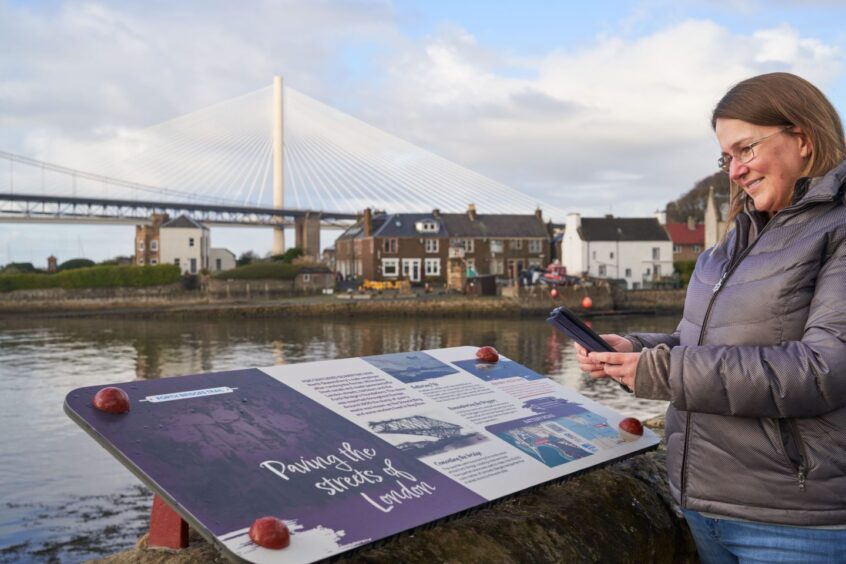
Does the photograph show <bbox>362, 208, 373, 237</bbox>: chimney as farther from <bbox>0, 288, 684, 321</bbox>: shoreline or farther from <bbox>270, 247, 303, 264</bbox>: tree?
<bbox>270, 247, 303, 264</bbox>: tree

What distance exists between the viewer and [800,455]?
203 cm

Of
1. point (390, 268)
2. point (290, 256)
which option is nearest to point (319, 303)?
point (390, 268)

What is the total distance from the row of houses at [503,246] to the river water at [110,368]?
14.4m

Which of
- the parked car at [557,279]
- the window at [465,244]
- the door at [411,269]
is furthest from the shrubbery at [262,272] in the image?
the parked car at [557,279]

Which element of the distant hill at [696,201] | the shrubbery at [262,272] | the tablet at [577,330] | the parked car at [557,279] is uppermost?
the distant hill at [696,201]

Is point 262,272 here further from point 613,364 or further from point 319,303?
point 613,364

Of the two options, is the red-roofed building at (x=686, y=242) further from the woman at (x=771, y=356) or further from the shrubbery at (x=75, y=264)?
the woman at (x=771, y=356)

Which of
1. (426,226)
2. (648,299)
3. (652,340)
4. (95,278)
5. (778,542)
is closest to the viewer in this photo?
(778,542)

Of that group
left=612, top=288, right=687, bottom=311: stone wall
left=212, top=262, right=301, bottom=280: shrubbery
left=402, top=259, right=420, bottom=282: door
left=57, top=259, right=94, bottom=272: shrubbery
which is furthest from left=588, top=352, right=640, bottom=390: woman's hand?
left=57, top=259, right=94, bottom=272: shrubbery

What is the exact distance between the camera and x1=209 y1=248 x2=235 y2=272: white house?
72625 mm

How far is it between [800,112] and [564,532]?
1.87m

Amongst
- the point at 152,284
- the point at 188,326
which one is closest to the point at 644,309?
the point at 188,326

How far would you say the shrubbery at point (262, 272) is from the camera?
186 feet

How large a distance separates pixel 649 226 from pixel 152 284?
40.3 m
